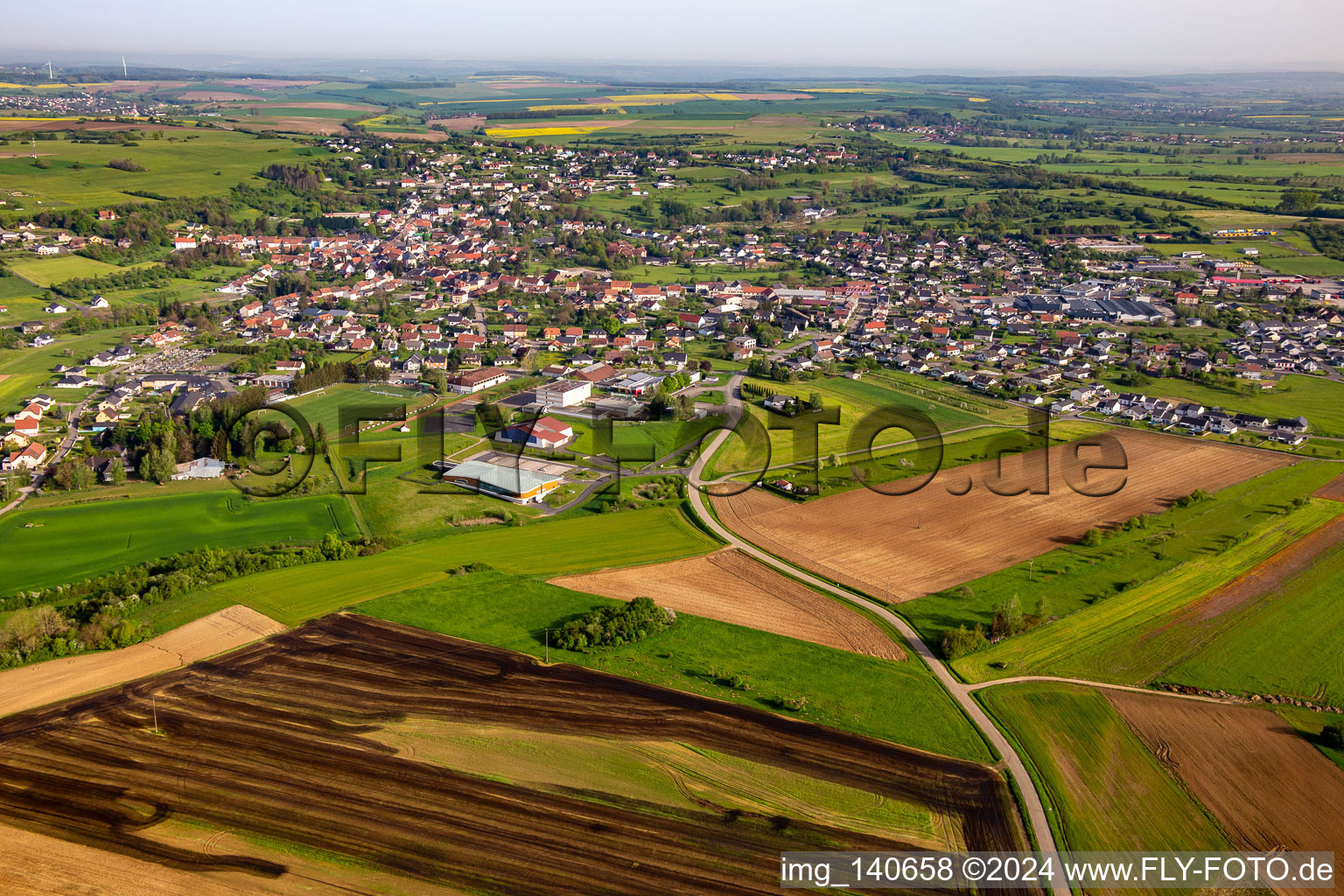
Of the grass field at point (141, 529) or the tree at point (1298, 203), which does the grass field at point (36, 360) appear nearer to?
the grass field at point (141, 529)

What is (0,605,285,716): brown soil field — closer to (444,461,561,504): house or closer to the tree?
(444,461,561,504): house

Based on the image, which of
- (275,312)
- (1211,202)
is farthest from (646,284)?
(1211,202)

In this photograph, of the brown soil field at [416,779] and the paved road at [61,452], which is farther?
the paved road at [61,452]

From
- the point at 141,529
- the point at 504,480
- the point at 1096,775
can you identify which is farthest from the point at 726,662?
the point at 141,529

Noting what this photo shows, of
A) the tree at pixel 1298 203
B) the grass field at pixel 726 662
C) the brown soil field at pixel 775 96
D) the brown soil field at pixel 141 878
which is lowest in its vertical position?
the brown soil field at pixel 141 878

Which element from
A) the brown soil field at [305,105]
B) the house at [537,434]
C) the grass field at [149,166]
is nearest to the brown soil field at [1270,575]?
the house at [537,434]

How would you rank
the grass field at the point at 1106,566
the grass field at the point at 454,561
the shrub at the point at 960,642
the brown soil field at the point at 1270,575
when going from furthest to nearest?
the brown soil field at the point at 1270,575 → the grass field at the point at 1106,566 → the grass field at the point at 454,561 → the shrub at the point at 960,642
